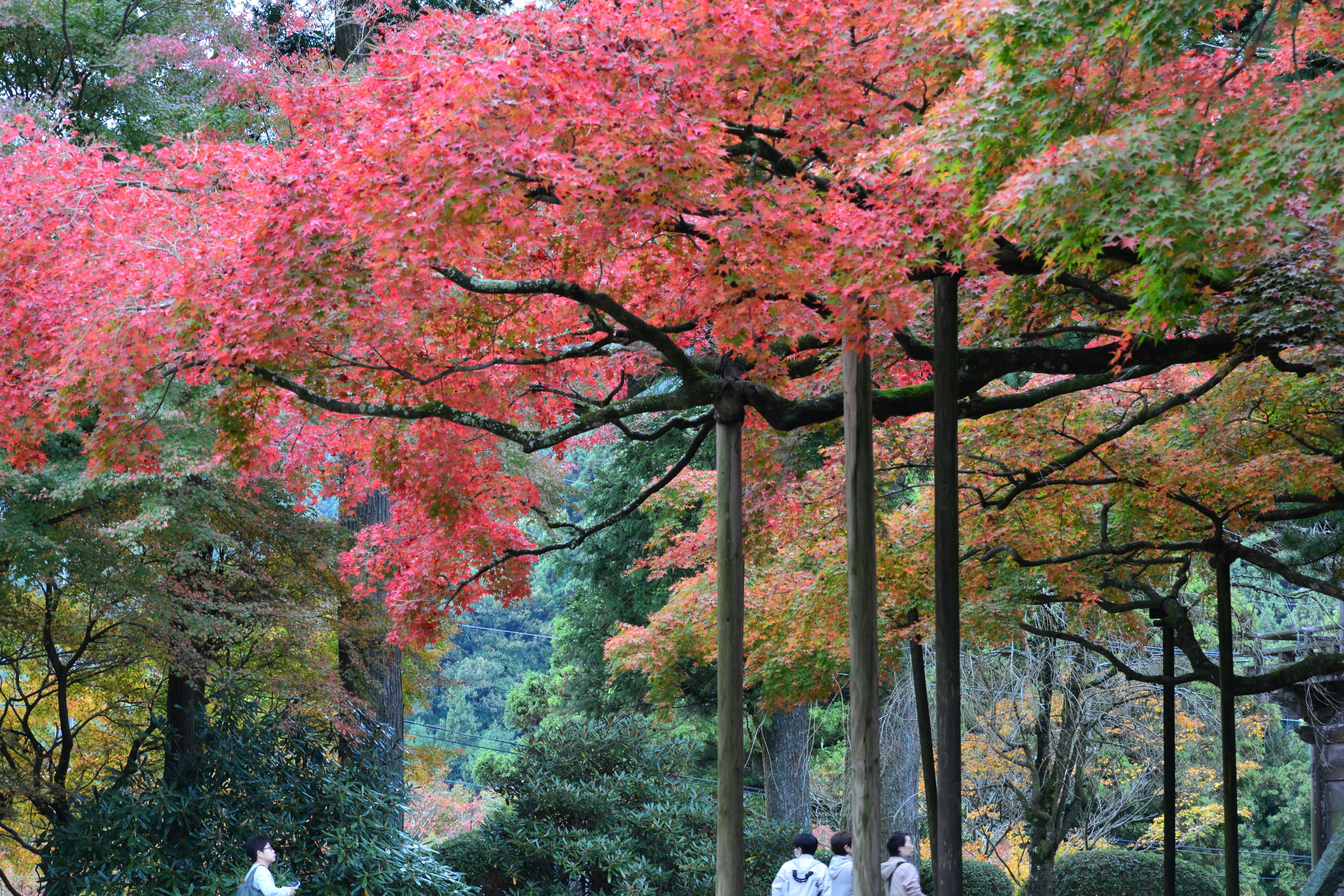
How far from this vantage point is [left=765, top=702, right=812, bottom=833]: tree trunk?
16.8m

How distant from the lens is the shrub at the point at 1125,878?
15047 millimetres

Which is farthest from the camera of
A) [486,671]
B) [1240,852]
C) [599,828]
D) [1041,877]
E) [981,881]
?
[486,671]

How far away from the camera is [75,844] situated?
9172 mm

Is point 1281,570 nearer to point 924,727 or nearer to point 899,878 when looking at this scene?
point 924,727

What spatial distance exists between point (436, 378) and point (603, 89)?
2466 mm

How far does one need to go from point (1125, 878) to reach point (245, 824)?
1157 centimetres

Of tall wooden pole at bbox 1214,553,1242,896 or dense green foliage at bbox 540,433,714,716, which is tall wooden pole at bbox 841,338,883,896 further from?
dense green foliage at bbox 540,433,714,716

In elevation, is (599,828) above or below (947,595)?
below

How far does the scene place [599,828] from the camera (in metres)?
11.7

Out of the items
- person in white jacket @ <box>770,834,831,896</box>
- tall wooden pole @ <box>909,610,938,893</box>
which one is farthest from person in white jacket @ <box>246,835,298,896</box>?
tall wooden pole @ <box>909,610,938,893</box>

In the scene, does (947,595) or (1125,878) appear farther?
(1125,878)

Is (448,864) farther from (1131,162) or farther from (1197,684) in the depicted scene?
(1197,684)

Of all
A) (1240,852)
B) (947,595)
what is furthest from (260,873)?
(1240,852)

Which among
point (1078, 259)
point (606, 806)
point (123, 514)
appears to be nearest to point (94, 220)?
point (123, 514)
